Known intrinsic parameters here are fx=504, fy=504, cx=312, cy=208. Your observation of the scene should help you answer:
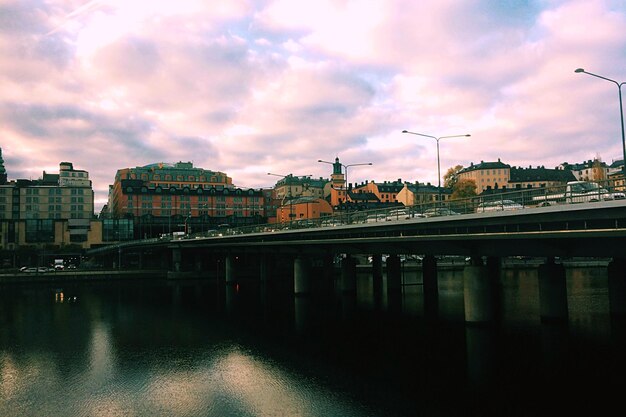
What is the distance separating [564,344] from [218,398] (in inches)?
949

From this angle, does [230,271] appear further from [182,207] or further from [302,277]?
[182,207]

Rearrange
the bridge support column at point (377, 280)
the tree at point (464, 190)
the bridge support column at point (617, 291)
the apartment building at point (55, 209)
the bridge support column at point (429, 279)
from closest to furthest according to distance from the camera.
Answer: the bridge support column at point (617, 291) < the bridge support column at point (429, 279) < the bridge support column at point (377, 280) < the tree at point (464, 190) < the apartment building at point (55, 209)

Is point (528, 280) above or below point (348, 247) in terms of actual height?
below

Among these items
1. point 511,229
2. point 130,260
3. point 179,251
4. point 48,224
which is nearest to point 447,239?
point 511,229

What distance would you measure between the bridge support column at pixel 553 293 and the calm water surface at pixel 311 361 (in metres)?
1.20

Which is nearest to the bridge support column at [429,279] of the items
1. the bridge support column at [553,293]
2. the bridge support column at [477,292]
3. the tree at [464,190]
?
the bridge support column at [553,293]

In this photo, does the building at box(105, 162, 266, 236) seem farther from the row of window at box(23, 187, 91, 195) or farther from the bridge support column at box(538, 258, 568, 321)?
the bridge support column at box(538, 258, 568, 321)

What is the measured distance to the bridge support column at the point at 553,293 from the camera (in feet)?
140

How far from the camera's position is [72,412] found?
23.4 m

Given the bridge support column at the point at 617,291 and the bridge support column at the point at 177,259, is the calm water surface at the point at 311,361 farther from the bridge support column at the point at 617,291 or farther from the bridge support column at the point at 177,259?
the bridge support column at the point at 177,259

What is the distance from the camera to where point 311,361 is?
3284 centimetres

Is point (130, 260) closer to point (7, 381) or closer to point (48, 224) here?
point (48, 224)

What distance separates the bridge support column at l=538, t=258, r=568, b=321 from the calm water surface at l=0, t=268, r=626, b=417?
120 centimetres

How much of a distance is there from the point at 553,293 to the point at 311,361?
76.6 ft
